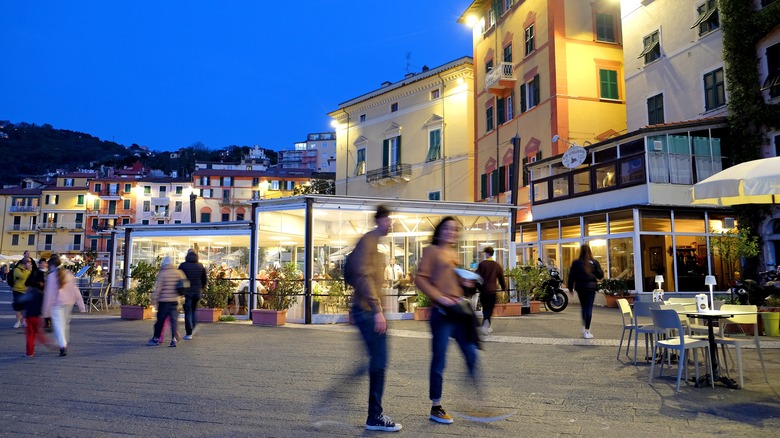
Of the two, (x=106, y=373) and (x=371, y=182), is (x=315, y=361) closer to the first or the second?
(x=106, y=373)

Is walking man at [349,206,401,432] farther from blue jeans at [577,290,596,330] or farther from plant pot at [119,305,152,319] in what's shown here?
plant pot at [119,305,152,319]

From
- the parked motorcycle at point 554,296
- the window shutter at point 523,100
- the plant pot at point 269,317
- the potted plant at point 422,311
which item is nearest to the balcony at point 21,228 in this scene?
the window shutter at point 523,100

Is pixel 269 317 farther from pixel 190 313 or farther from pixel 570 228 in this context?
pixel 570 228

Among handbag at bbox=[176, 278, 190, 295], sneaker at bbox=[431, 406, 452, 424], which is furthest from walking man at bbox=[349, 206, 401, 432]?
handbag at bbox=[176, 278, 190, 295]

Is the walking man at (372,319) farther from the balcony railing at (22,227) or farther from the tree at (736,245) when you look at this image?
the balcony railing at (22,227)

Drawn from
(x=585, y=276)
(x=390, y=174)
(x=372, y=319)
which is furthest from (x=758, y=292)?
(x=390, y=174)

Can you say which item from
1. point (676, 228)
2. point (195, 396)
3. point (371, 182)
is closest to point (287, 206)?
point (195, 396)

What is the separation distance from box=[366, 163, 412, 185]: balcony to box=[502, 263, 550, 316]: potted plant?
18840mm

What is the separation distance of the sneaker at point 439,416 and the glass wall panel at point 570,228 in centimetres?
1698

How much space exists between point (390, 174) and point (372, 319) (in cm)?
3050

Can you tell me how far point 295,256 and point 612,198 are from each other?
10426mm

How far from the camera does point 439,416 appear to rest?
466 centimetres

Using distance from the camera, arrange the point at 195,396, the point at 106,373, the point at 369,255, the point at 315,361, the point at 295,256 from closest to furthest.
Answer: the point at 369,255, the point at 195,396, the point at 106,373, the point at 315,361, the point at 295,256

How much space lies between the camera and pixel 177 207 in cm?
6812
